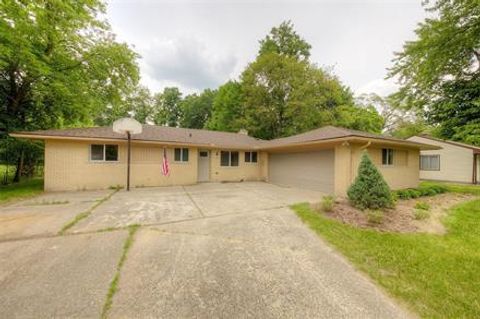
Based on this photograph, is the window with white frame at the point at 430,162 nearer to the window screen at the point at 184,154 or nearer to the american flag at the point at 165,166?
the window screen at the point at 184,154

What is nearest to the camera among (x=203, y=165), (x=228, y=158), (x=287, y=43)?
(x=203, y=165)

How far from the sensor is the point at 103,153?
1014 centimetres

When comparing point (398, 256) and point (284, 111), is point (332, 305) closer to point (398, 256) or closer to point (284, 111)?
point (398, 256)

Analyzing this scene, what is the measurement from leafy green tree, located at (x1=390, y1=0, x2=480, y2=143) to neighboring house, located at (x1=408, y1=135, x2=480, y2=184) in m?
2.53

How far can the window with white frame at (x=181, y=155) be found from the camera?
11784 millimetres

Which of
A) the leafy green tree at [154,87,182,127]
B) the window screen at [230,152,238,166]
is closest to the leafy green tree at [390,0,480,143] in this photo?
the window screen at [230,152,238,166]

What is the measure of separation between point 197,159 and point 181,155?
1.04 metres

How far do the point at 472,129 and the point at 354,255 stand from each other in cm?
1299

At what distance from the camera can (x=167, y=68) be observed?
18.4 metres

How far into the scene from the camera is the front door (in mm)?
13039

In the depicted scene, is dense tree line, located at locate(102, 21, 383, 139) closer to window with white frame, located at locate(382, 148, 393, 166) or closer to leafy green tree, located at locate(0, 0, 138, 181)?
leafy green tree, located at locate(0, 0, 138, 181)

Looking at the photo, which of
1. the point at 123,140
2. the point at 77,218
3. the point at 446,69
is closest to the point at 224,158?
the point at 123,140

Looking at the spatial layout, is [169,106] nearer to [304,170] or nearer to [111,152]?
[111,152]

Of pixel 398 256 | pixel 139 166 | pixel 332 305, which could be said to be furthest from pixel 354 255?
pixel 139 166
